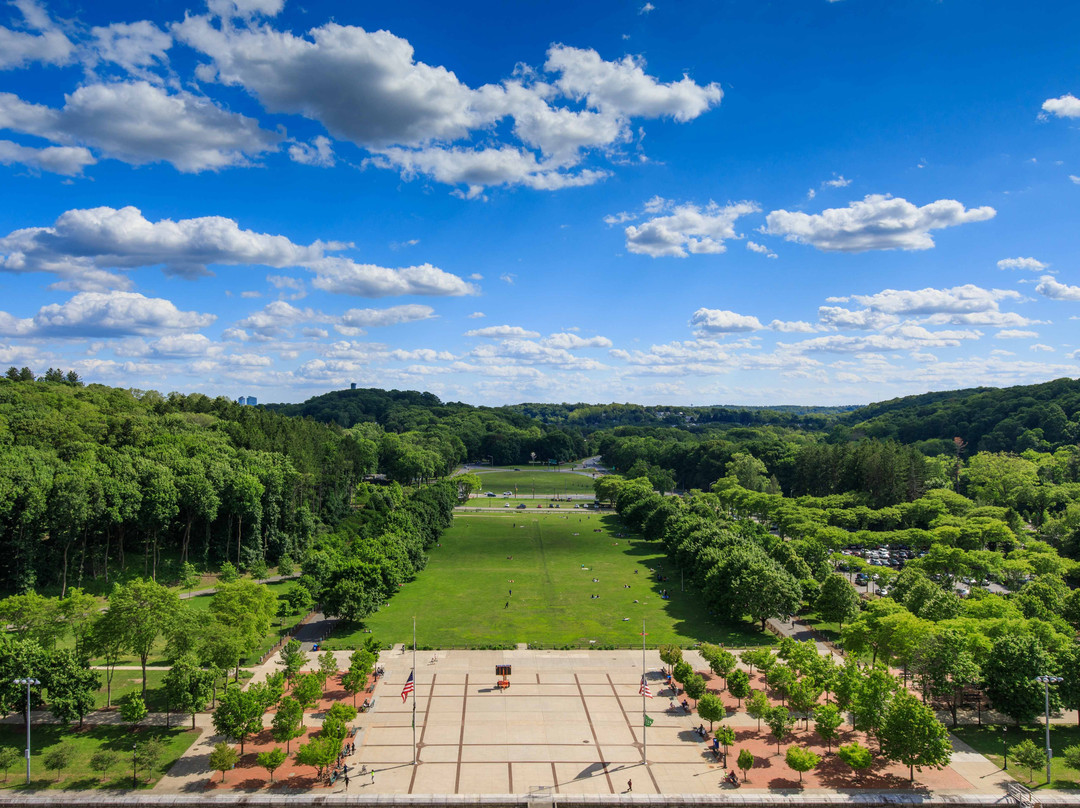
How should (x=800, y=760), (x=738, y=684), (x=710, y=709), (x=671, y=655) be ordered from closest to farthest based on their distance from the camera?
1. (x=800, y=760)
2. (x=710, y=709)
3. (x=738, y=684)
4. (x=671, y=655)

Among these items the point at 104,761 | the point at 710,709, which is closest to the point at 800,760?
the point at 710,709

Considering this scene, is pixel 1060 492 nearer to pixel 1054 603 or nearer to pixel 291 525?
pixel 1054 603

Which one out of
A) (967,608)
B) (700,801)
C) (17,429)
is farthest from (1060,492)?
(17,429)

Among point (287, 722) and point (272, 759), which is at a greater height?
point (287, 722)

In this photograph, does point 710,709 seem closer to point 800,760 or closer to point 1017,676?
point 800,760

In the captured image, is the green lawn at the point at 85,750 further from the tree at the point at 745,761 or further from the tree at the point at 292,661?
the tree at the point at 745,761

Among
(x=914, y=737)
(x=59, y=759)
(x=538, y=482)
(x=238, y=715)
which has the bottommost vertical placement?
(x=59, y=759)
